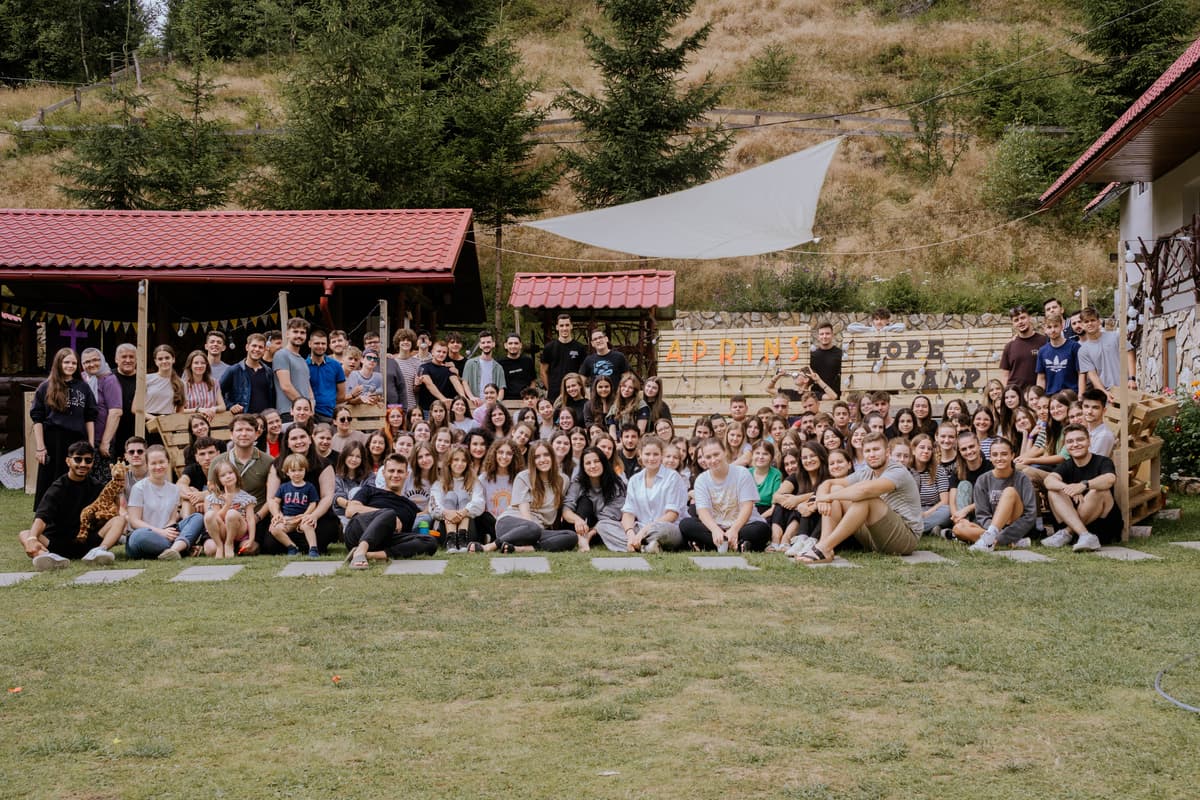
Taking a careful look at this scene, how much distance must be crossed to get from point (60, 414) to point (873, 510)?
6174 millimetres

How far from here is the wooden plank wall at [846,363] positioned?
516 inches

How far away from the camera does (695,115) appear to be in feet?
77.8

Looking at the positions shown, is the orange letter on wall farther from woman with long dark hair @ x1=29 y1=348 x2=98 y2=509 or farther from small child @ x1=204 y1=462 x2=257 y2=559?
woman with long dark hair @ x1=29 y1=348 x2=98 y2=509

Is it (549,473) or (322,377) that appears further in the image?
→ (322,377)

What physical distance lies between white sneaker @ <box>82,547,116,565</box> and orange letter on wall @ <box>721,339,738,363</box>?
8614 millimetres

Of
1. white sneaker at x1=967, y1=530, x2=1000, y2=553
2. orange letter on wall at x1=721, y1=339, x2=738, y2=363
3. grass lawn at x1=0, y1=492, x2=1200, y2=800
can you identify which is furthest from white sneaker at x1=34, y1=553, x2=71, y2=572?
orange letter on wall at x1=721, y1=339, x2=738, y2=363

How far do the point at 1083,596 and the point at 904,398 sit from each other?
22.8ft

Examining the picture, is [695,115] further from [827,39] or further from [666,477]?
[827,39]

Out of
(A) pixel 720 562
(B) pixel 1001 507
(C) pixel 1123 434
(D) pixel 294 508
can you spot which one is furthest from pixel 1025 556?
(D) pixel 294 508

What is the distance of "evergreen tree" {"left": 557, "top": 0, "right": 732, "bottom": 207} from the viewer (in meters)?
23.2

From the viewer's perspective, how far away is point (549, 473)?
8.72 meters

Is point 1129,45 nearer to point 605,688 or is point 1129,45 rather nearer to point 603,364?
point 603,364

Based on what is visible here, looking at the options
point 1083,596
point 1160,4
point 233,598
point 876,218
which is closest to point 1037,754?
point 1083,596

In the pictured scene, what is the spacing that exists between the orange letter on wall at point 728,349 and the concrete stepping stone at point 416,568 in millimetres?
7578
